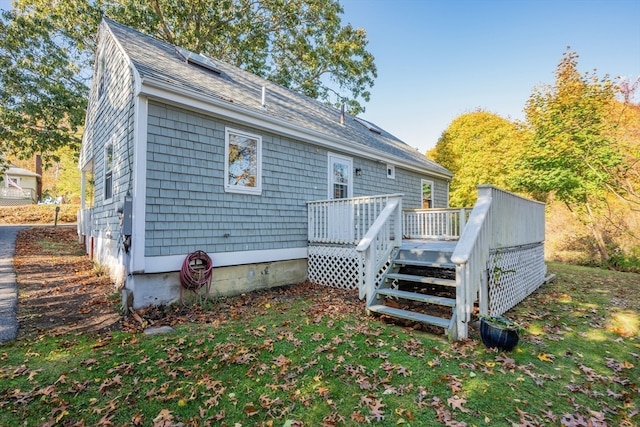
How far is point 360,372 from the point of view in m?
3.43

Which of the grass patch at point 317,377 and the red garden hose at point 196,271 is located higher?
the red garden hose at point 196,271

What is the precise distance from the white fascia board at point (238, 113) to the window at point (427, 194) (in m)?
4.81

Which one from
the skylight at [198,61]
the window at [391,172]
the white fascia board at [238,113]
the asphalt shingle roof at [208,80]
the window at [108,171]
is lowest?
the window at [108,171]

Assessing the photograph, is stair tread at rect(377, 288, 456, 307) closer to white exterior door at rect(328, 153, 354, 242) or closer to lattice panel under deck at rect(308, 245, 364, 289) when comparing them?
lattice panel under deck at rect(308, 245, 364, 289)

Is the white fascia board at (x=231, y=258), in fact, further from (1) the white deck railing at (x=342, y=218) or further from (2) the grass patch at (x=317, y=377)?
(2) the grass patch at (x=317, y=377)

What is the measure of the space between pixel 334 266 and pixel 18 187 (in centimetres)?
3227

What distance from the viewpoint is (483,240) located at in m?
4.86

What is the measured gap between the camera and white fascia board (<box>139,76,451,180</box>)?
5418 mm

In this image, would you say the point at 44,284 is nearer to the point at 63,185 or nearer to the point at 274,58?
the point at 274,58

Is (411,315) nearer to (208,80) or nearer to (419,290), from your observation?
(419,290)

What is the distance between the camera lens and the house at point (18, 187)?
2458cm

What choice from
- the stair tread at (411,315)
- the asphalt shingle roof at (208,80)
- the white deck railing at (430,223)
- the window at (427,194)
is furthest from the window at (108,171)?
the window at (427,194)

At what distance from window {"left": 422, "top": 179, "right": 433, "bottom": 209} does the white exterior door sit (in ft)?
17.7

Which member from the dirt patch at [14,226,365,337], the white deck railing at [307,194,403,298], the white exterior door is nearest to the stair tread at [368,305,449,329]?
the dirt patch at [14,226,365,337]
